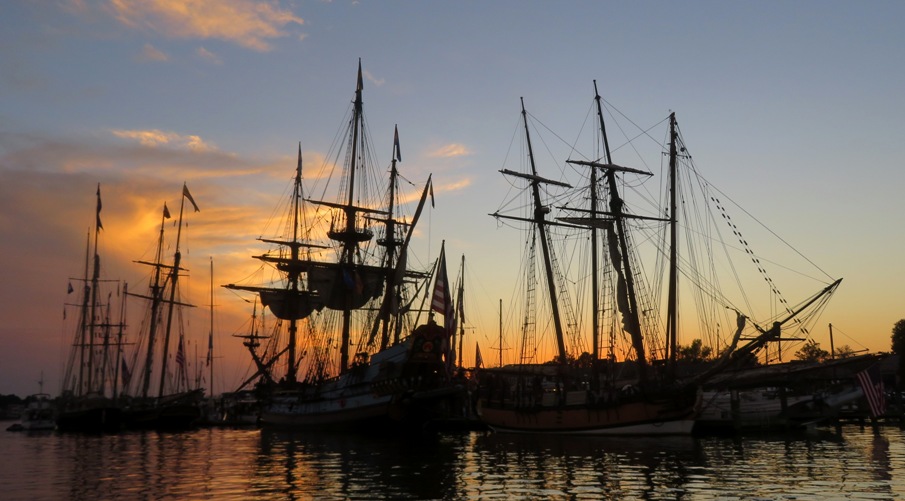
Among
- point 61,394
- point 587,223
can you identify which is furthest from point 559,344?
point 61,394

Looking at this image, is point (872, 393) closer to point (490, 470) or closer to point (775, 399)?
point (775, 399)

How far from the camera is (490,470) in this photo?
35.6 meters

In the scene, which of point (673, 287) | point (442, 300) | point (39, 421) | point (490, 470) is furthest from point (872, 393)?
point (39, 421)

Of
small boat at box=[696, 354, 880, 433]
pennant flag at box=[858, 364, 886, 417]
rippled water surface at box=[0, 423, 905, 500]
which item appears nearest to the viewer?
rippled water surface at box=[0, 423, 905, 500]

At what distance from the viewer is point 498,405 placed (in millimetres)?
66562

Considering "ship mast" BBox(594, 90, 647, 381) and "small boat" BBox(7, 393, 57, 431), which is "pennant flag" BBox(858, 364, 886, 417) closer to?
"ship mast" BBox(594, 90, 647, 381)

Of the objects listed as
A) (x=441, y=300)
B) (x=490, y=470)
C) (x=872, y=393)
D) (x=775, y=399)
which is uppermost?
(x=441, y=300)

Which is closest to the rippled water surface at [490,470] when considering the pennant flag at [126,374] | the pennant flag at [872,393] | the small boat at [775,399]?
the pennant flag at [872,393]

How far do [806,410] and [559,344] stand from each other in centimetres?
2116

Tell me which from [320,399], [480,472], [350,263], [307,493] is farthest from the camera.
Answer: [350,263]

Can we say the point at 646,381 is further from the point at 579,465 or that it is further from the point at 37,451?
the point at 37,451

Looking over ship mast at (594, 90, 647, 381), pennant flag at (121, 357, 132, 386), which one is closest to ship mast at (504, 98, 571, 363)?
ship mast at (594, 90, 647, 381)

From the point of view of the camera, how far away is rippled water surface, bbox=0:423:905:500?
27.4 meters

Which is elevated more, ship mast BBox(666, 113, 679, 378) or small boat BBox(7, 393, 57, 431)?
ship mast BBox(666, 113, 679, 378)
